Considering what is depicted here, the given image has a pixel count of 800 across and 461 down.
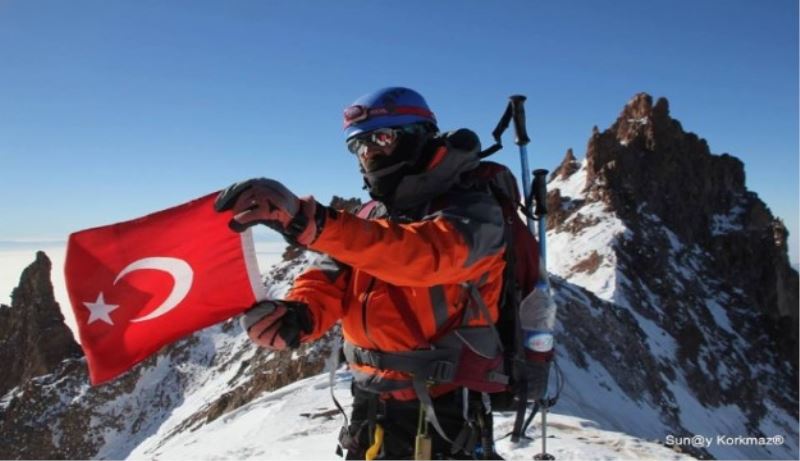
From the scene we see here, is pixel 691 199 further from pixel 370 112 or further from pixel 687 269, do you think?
pixel 370 112

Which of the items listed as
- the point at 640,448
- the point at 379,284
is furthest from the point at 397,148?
the point at 640,448

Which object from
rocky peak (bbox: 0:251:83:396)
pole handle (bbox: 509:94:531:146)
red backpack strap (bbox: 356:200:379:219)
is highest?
pole handle (bbox: 509:94:531:146)

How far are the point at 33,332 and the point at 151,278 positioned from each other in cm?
6808

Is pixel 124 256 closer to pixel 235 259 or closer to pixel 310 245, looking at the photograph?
pixel 235 259

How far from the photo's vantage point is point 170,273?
12.2ft

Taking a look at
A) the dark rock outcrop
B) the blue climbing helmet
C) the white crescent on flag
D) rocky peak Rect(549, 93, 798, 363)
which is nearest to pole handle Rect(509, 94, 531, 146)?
the blue climbing helmet

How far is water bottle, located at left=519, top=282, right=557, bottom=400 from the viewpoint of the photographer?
4.18 m

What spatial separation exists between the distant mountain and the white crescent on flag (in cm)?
595

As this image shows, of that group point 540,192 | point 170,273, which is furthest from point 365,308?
point 540,192

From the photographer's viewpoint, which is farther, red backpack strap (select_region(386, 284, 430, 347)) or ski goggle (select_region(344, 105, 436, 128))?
ski goggle (select_region(344, 105, 436, 128))

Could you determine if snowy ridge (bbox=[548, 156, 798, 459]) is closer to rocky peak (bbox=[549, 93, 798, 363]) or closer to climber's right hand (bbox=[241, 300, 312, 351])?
rocky peak (bbox=[549, 93, 798, 363])

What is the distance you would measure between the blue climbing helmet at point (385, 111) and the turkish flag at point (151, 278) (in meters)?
1.13

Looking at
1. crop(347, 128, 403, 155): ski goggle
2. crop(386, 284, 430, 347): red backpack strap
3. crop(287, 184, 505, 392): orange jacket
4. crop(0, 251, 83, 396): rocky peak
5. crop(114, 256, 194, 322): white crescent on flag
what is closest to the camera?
crop(287, 184, 505, 392): orange jacket

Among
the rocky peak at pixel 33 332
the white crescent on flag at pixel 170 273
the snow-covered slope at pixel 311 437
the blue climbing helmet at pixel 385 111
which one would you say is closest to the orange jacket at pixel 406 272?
the white crescent on flag at pixel 170 273
